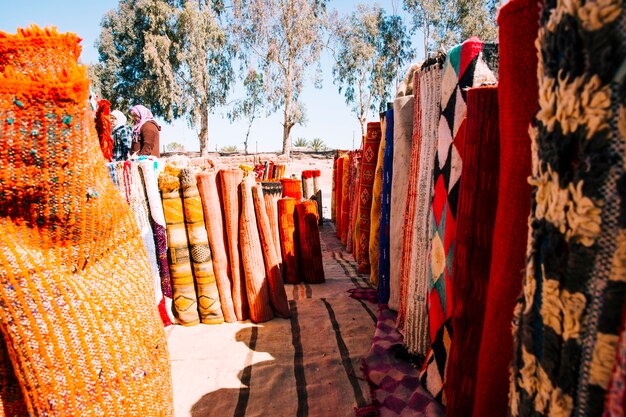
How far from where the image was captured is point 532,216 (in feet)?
2.10

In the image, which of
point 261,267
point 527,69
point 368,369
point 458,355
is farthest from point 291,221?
point 527,69

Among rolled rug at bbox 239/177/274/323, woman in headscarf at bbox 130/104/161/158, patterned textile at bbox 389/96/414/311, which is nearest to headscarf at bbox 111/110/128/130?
woman in headscarf at bbox 130/104/161/158

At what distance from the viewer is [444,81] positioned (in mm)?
1714

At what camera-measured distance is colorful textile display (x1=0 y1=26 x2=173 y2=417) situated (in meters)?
0.93

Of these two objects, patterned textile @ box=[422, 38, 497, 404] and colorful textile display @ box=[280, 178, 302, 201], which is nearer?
patterned textile @ box=[422, 38, 497, 404]

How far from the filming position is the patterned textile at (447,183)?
154 cm

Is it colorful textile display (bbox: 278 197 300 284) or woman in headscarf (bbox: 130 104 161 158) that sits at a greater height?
woman in headscarf (bbox: 130 104 161 158)

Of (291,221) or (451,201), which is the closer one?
(451,201)

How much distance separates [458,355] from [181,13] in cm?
2533

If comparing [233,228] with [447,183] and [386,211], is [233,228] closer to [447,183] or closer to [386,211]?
[386,211]

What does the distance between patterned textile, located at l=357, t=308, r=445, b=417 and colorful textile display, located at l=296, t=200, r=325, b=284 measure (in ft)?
4.94

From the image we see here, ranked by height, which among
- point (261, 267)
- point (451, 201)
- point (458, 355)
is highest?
point (451, 201)

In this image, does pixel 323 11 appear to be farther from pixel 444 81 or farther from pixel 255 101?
pixel 444 81

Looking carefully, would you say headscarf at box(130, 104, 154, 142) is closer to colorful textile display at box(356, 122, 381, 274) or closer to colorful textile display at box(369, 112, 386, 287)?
colorful textile display at box(356, 122, 381, 274)
